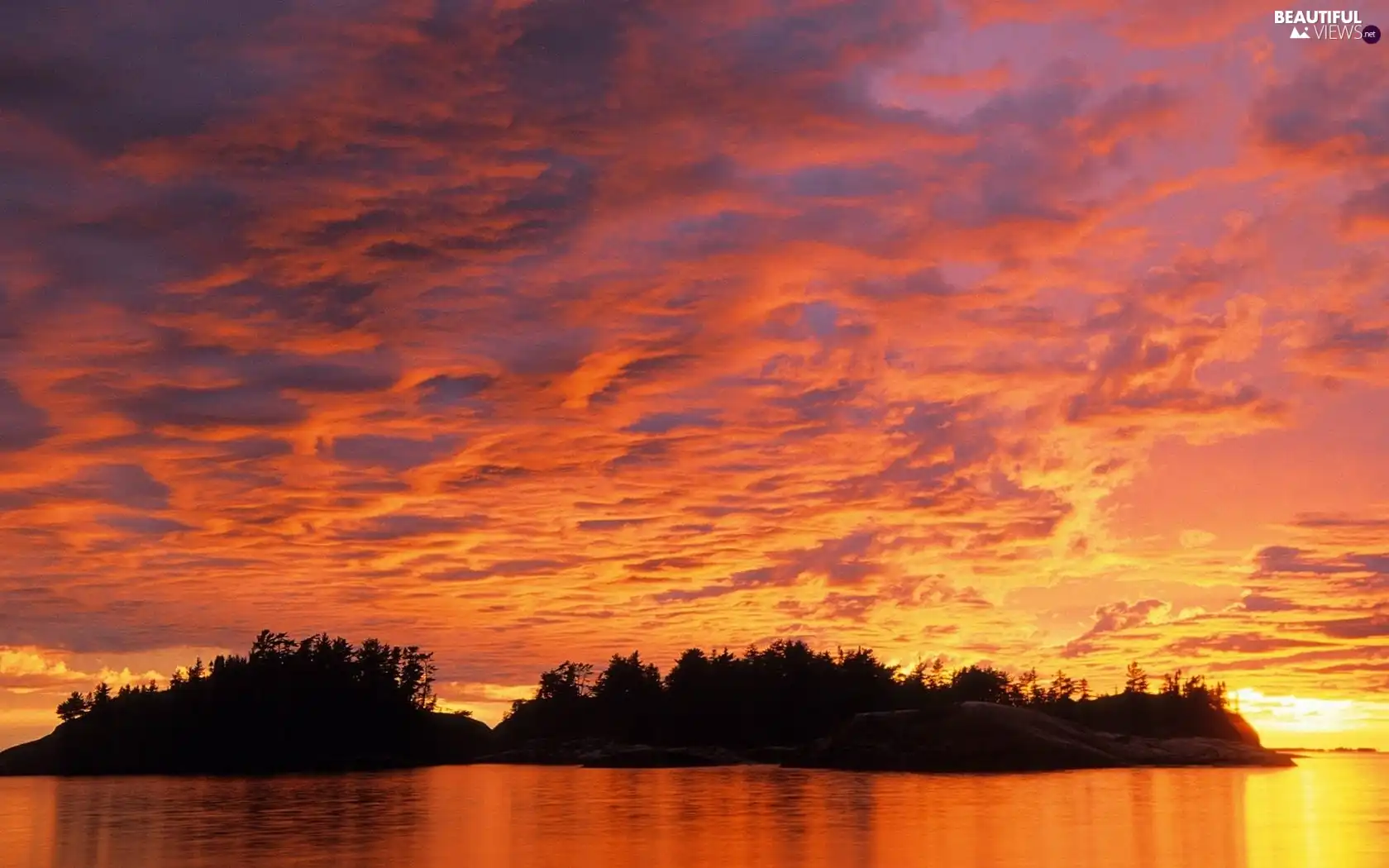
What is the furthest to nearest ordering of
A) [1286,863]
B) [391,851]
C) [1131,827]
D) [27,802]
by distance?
[27,802] → [1131,827] → [391,851] → [1286,863]

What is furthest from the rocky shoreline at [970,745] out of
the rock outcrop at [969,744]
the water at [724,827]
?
the water at [724,827]

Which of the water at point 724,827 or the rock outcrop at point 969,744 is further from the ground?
the water at point 724,827

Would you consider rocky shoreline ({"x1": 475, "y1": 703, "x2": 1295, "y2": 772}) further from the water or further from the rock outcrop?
the water

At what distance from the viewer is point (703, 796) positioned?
9919 cm

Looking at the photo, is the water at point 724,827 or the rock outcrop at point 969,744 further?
the rock outcrop at point 969,744

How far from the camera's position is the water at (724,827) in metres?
49.4

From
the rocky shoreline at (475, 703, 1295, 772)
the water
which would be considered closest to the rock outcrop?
the rocky shoreline at (475, 703, 1295, 772)

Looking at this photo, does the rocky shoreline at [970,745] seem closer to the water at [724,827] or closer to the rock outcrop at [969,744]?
the rock outcrop at [969,744]

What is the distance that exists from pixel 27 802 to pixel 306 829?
63226mm

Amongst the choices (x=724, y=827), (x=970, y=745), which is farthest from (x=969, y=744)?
(x=724, y=827)

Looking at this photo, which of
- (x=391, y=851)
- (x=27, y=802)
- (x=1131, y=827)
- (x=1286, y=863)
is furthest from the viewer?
(x=27, y=802)

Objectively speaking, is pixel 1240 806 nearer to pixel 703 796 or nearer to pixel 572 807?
pixel 703 796

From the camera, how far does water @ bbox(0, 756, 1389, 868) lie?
1944 inches

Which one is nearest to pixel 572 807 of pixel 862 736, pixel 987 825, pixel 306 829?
pixel 306 829
